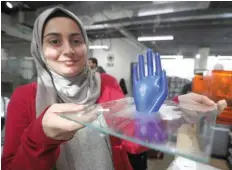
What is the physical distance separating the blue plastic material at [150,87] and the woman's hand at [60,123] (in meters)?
0.18

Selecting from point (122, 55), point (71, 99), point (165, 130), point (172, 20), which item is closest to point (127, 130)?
point (165, 130)

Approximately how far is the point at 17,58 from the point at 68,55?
4.42m

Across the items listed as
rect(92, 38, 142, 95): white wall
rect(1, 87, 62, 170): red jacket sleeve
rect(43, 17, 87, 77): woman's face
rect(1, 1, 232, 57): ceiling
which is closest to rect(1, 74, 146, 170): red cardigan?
rect(1, 87, 62, 170): red jacket sleeve

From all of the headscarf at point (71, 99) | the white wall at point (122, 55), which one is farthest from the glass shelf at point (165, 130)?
the white wall at point (122, 55)

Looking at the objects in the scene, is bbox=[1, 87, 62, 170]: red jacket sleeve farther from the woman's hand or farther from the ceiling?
the ceiling

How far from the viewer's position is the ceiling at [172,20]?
3.15 metres

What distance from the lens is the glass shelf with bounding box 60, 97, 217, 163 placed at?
25 cm

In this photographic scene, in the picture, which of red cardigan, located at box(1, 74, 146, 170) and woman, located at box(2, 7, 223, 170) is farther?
woman, located at box(2, 7, 223, 170)

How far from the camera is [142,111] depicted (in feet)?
1.57

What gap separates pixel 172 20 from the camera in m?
3.84

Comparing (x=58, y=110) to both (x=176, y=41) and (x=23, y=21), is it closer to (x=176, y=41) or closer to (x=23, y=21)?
(x=23, y=21)

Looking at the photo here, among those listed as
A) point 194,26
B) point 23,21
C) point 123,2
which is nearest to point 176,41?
point 194,26

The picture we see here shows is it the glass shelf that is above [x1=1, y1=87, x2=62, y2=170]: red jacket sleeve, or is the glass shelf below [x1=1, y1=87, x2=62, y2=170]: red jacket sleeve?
above

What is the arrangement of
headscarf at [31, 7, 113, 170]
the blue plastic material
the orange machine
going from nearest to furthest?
the blue plastic material → headscarf at [31, 7, 113, 170] → the orange machine
